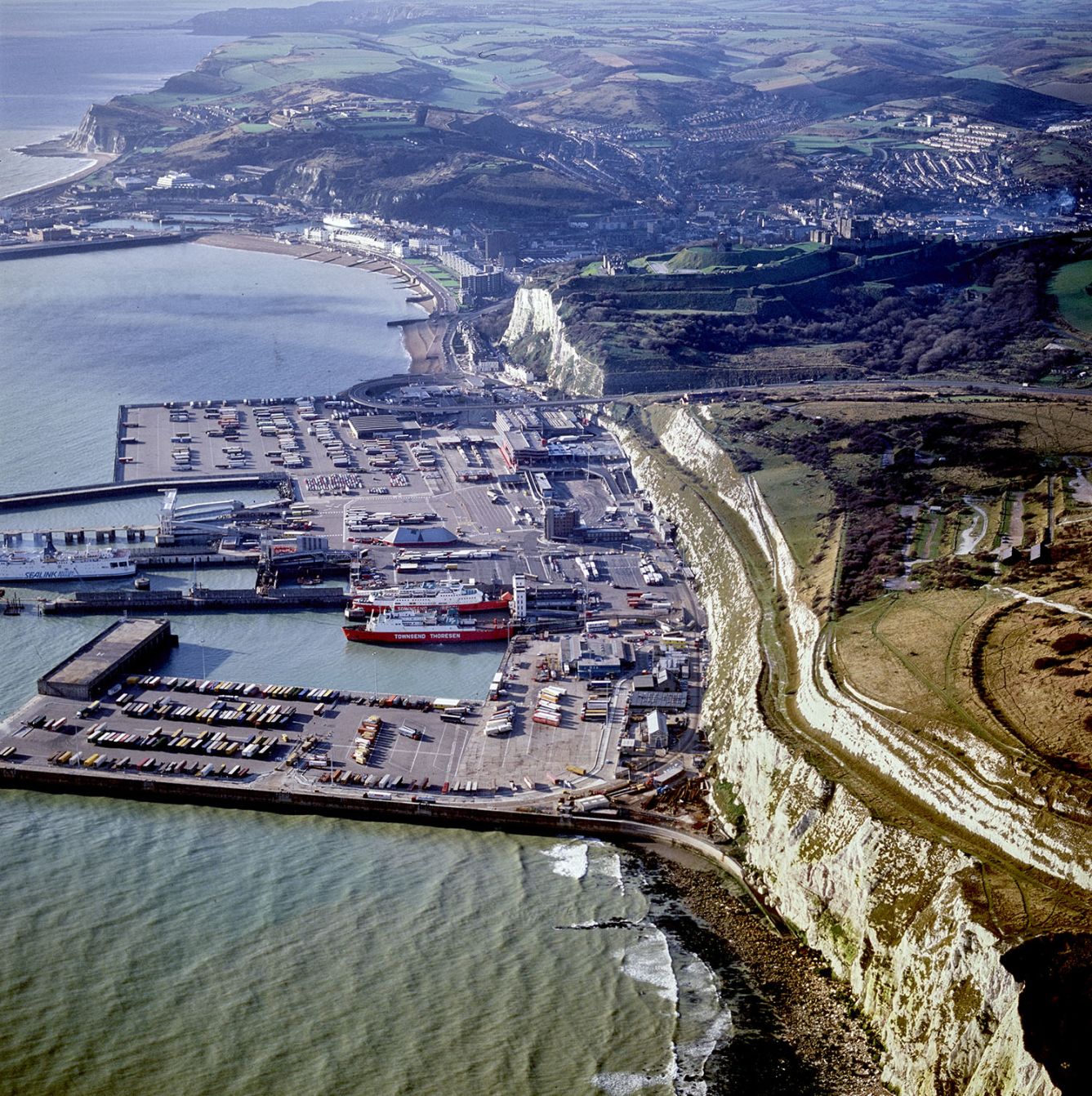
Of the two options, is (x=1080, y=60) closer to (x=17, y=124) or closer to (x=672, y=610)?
(x=17, y=124)

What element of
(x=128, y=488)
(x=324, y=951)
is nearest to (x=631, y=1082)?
(x=324, y=951)

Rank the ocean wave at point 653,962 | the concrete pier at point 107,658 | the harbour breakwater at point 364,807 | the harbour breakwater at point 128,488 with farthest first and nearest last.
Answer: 1. the harbour breakwater at point 128,488
2. the concrete pier at point 107,658
3. the harbour breakwater at point 364,807
4. the ocean wave at point 653,962

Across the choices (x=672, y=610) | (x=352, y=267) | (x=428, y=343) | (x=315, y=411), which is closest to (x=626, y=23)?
(x=352, y=267)

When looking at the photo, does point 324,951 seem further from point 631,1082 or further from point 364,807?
point 631,1082

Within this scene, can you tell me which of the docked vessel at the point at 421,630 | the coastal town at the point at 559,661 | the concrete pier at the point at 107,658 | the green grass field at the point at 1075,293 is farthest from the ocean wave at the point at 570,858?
the green grass field at the point at 1075,293

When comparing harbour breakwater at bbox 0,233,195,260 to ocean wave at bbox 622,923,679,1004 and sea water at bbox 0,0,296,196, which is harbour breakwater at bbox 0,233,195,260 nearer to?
sea water at bbox 0,0,296,196

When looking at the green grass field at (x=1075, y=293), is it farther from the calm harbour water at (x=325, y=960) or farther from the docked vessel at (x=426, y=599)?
the calm harbour water at (x=325, y=960)

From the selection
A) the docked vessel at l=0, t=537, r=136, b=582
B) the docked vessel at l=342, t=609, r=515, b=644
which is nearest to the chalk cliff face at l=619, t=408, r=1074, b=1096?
the docked vessel at l=342, t=609, r=515, b=644
